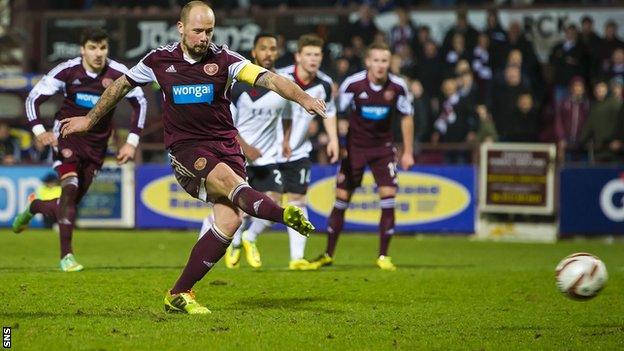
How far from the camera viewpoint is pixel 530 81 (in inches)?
886

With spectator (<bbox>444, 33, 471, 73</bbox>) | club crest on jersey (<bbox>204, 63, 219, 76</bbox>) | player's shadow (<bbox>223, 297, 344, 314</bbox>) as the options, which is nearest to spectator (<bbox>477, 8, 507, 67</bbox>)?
spectator (<bbox>444, 33, 471, 73</bbox>)

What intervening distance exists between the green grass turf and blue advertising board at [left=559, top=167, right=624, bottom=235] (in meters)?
4.86

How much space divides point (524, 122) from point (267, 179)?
9045 millimetres

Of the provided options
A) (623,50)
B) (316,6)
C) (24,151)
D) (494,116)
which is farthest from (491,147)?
(24,151)

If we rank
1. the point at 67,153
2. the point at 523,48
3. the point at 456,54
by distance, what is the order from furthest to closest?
the point at 456,54 → the point at 523,48 → the point at 67,153

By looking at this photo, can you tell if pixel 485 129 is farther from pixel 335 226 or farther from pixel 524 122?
pixel 335 226

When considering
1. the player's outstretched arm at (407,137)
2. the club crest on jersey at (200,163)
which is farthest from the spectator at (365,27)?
the club crest on jersey at (200,163)

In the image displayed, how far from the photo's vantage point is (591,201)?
2098cm

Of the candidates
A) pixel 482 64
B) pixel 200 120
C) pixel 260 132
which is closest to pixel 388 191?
pixel 260 132

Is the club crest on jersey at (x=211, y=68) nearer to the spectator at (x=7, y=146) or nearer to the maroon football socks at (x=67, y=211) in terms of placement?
the maroon football socks at (x=67, y=211)

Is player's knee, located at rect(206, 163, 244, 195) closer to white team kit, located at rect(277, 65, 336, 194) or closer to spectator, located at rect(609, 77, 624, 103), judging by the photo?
white team kit, located at rect(277, 65, 336, 194)

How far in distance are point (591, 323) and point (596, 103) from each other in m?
12.6

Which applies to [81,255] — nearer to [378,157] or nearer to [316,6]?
[378,157]

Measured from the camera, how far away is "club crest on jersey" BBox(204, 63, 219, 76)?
364 inches
